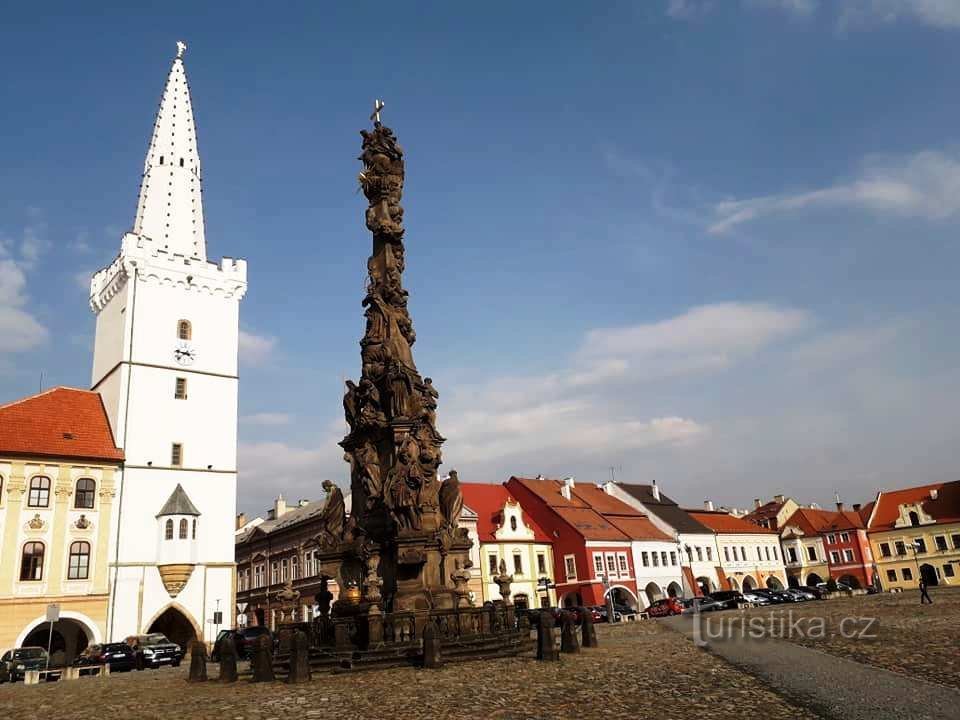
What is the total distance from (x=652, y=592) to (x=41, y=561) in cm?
4264

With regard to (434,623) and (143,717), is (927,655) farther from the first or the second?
(143,717)

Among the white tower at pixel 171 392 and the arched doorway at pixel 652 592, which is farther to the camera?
the arched doorway at pixel 652 592

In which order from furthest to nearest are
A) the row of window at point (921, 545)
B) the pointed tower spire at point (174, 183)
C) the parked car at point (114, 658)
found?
the row of window at point (921, 545) → the pointed tower spire at point (174, 183) → the parked car at point (114, 658)

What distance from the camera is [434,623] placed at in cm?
1678

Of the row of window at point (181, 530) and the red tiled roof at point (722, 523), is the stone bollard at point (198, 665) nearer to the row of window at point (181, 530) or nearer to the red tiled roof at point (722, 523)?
the row of window at point (181, 530)

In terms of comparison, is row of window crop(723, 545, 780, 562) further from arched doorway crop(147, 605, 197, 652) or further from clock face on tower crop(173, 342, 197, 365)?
clock face on tower crop(173, 342, 197, 365)

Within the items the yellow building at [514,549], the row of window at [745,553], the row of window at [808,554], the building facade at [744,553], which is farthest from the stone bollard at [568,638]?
the row of window at [808,554]

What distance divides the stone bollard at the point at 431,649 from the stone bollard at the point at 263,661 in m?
3.62

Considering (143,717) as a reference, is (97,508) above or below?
above

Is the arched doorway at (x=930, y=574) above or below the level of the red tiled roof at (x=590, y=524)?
below

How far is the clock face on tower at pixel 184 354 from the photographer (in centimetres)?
4575

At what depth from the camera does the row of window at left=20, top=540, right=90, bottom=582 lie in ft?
123

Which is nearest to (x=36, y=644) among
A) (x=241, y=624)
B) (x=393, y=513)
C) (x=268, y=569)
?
(x=241, y=624)

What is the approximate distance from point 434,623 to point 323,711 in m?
5.52
